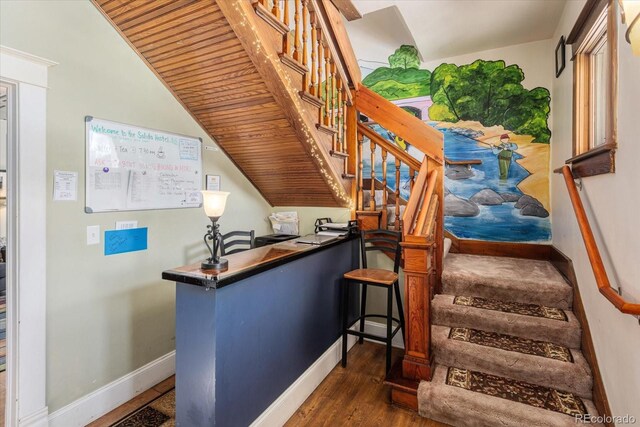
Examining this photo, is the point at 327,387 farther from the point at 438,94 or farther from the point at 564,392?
the point at 438,94

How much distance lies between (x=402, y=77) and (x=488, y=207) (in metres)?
1.71

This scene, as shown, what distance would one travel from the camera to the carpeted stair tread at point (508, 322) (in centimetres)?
211

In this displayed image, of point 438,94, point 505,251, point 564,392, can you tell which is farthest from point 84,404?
point 438,94

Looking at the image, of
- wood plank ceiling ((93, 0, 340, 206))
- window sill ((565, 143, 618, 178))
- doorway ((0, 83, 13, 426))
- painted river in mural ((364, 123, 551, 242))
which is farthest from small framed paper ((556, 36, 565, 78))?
doorway ((0, 83, 13, 426))

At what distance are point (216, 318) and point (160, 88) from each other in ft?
5.89

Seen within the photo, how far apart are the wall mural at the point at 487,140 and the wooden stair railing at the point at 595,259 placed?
1.02m

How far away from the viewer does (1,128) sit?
5066 millimetres

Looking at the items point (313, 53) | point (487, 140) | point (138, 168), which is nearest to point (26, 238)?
point (138, 168)

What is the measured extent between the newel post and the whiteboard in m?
1.75

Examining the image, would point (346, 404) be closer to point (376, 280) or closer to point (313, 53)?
point (376, 280)

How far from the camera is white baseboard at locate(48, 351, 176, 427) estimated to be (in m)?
1.87

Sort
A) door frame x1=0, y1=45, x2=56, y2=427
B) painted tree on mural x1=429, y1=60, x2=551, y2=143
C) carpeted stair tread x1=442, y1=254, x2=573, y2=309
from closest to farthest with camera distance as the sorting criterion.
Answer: door frame x1=0, y1=45, x2=56, y2=427 → carpeted stair tread x1=442, y1=254, x2=573, y2=309 → painted tree on mural x1=429, y1=60, x2=551, y2=143

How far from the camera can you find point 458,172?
3385mm

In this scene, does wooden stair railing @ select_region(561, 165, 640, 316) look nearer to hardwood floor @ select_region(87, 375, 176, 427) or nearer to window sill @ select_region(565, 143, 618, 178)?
window sill @ select_region(565, 143, 618, 178)
